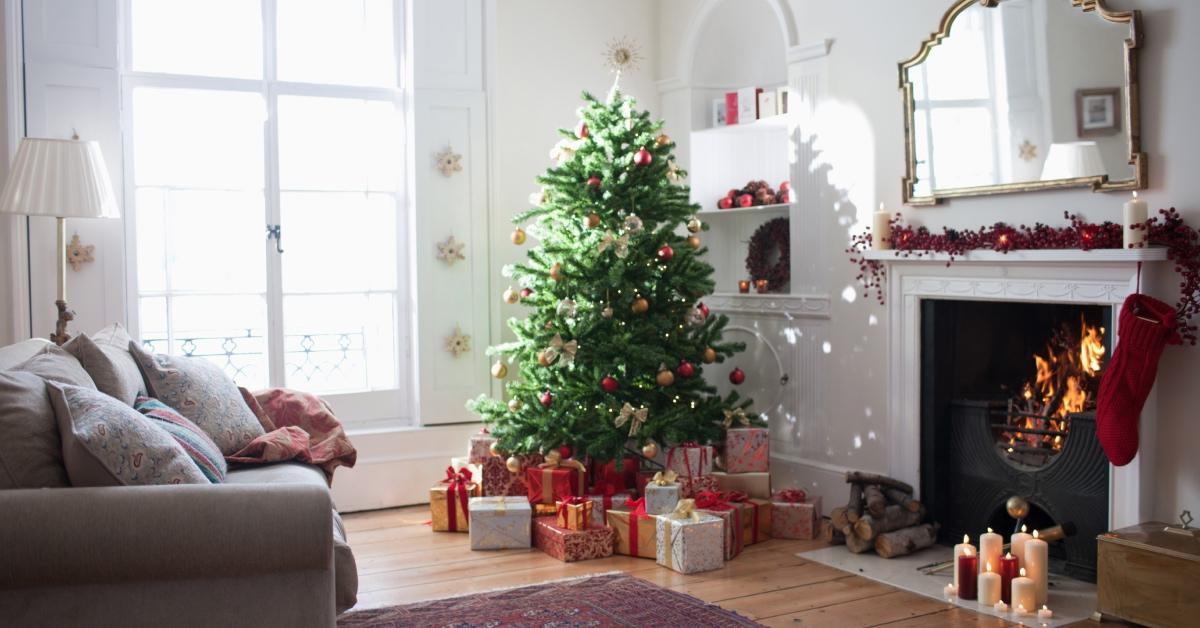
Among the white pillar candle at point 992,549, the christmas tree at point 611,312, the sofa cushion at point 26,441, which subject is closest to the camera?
the sofa cushion at point 26,441

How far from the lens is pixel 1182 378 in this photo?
11.7 feet

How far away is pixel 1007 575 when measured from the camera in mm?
3686

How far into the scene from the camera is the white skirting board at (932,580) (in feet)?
11.8

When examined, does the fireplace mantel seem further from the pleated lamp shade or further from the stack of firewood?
the pleated lamp shade

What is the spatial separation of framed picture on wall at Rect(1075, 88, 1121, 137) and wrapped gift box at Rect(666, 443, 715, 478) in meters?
2.00

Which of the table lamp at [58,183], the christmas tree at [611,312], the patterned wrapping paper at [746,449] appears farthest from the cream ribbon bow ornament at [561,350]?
the table lamp at [58,183]

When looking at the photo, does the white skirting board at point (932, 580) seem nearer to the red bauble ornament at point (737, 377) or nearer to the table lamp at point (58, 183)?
the red bauble ornament at point (737, 377)

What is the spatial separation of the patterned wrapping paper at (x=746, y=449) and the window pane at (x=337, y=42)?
2466 millimetres

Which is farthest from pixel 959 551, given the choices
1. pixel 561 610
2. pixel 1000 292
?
pixel 561 610

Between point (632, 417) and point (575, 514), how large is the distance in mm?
510

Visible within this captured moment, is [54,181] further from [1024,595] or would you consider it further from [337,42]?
[1024,595]

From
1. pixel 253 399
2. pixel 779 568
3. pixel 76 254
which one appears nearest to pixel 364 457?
pixel 253 399

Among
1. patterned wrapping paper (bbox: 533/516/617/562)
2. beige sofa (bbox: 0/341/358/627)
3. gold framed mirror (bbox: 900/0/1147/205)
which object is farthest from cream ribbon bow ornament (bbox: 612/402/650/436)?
beige sofa (bbox: 0/341/358/627)

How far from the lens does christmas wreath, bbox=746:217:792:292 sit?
5391 mm
